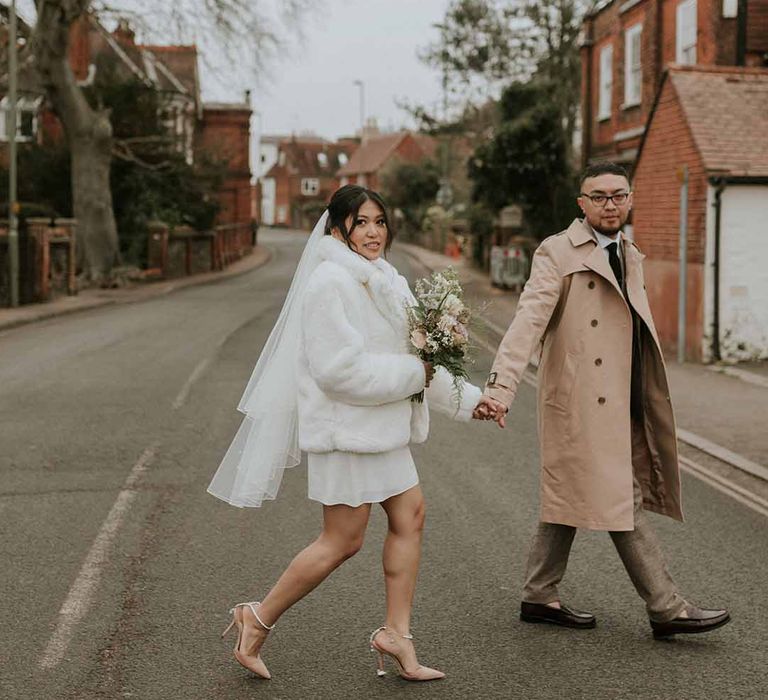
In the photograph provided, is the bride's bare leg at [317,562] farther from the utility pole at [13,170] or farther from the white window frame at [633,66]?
the white window frame at [633,66]

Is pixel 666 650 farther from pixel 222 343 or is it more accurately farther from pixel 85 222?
pixel 85 222

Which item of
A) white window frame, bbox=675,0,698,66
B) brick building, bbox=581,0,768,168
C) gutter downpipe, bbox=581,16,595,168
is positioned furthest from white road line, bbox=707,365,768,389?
gutter downpipe, bbox=581,16,595,168

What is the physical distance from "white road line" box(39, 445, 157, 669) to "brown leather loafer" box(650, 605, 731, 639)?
245 centimetres

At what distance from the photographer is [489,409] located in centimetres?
477

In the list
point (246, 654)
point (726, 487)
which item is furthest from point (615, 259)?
point (726, 487)

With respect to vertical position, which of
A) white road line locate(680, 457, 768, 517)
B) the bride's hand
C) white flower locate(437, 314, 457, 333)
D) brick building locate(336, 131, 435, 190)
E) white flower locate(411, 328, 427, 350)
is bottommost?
white road line locate(680, 457, 768, 517)

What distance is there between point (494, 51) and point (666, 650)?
149ft

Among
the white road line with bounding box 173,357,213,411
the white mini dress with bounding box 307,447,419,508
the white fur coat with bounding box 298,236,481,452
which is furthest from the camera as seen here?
the white road line with bounding box 173,357,213,411

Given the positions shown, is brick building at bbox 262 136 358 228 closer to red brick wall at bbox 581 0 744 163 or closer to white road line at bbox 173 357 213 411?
red brick wall at bbox 581 0 744 163

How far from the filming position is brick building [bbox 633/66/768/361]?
15.7 metres

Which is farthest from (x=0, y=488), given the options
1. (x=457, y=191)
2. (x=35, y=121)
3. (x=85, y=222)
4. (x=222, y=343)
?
(x=457, y=191)

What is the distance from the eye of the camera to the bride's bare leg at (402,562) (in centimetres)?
459

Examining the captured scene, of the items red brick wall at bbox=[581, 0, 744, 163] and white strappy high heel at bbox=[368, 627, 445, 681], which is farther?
red brick wall at bbox=[581, 0, 744, 163]

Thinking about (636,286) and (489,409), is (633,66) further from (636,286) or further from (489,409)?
(489,409)
